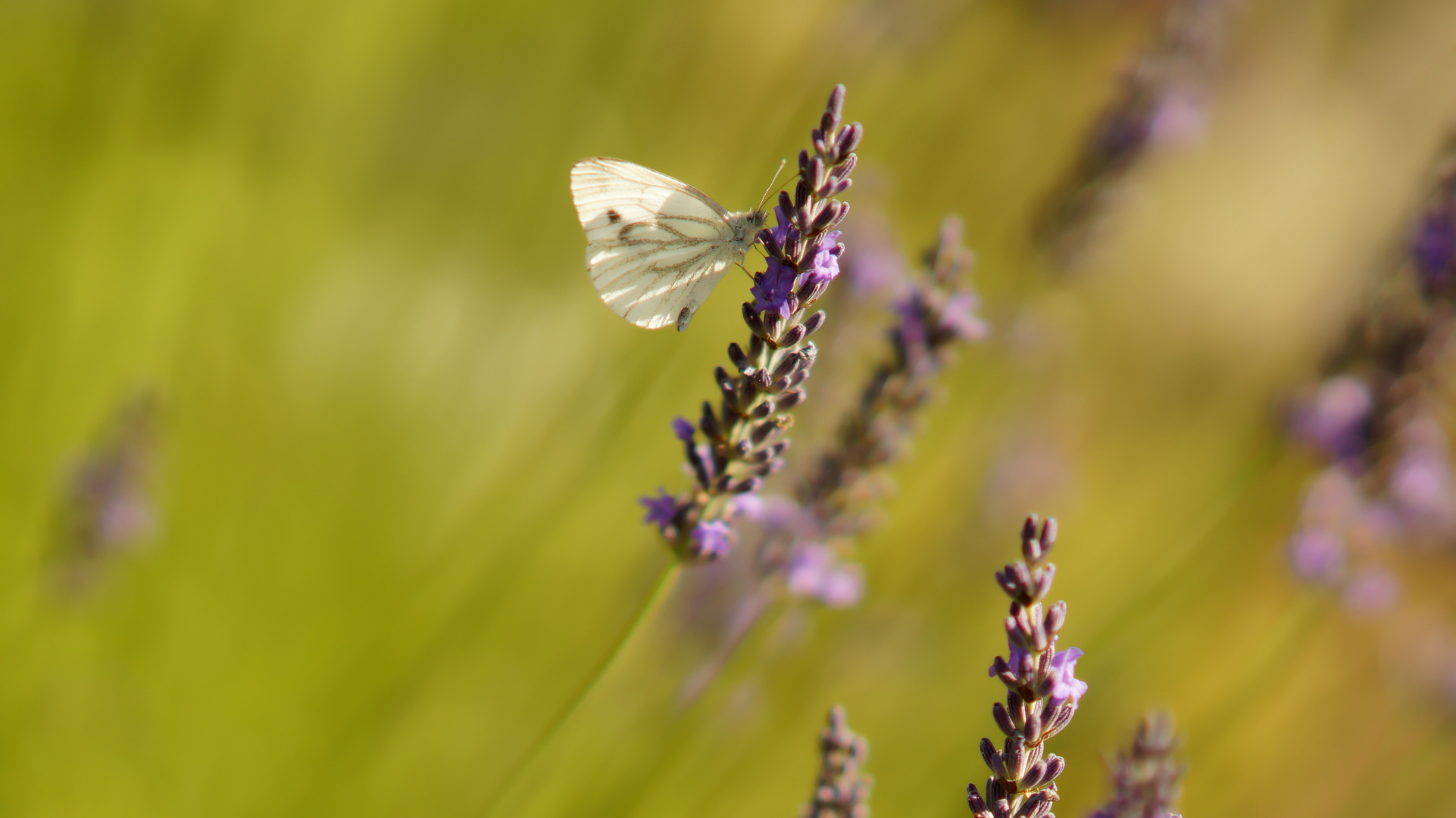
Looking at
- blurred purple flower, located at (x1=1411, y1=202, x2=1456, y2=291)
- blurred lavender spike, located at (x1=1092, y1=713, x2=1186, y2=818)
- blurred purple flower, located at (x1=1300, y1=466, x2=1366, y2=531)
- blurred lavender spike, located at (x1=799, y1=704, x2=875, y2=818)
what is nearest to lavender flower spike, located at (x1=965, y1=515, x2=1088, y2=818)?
blurred lavender spike, located at (x1=799, y1=704, x2=875, y2=818)

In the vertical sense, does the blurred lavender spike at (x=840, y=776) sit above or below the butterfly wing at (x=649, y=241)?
below

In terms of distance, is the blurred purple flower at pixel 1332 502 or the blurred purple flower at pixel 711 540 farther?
the blurred purple flower at pixel 1332 502

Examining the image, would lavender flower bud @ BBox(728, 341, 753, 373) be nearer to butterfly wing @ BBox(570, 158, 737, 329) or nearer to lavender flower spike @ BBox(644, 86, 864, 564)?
lavender flower spike @ BBox(644, 86, 864, 564)

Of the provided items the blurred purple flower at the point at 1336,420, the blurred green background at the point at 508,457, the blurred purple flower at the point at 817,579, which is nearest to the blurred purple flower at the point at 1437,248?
the blurred purple flower at the point at 1336,420

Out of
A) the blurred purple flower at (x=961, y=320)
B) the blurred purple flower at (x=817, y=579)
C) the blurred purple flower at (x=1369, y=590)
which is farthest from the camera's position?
the blurred purple flower at (x=1369, y=590)

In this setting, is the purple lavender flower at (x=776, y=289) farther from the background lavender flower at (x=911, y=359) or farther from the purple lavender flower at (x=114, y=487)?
the purple lavender flower at (x=114, y=487)

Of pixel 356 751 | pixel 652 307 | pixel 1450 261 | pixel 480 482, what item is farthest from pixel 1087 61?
pixel 356 751
